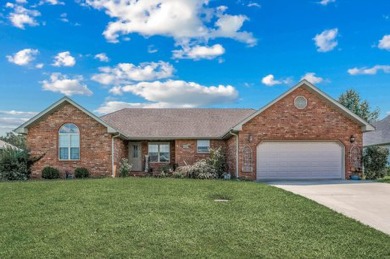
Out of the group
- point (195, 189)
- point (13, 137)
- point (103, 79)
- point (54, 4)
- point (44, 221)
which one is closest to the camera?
point (44, 221)

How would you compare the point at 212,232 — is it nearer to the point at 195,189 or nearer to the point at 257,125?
the point at 195,189

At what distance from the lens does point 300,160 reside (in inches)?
823

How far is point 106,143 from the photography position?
69.5ft

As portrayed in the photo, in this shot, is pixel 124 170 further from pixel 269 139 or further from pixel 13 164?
pixel 269 139

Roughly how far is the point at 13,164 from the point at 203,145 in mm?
11567

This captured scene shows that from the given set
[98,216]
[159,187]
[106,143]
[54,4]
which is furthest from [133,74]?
[98,216]

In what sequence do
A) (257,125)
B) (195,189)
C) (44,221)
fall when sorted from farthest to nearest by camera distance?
(257,125)
(195,189)
(44,221)

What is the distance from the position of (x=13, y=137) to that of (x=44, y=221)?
7714 centimetres

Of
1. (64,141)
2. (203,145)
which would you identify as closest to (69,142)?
(64,141)

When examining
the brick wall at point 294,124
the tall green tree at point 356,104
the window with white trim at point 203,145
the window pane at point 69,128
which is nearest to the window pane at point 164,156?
the window with white trim at point 203,145

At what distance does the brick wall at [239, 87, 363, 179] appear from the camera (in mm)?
20641

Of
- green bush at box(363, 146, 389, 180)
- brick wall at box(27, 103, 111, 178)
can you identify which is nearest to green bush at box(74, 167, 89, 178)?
brick wall at box(27, 103, 111, 178)

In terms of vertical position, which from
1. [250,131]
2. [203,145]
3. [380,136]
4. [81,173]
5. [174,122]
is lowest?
[81,173]

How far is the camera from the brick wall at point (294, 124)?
20.6 m
